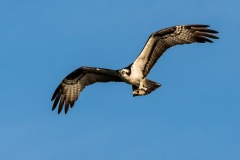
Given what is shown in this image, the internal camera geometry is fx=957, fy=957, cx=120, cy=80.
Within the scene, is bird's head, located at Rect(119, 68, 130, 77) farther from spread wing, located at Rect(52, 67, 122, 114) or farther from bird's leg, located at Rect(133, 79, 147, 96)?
spread wing, located at Rect(52, 67, 122, 114)

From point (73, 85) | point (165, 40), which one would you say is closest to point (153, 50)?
point (165, 40)

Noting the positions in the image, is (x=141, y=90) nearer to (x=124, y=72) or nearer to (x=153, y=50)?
(x=124, y=72)

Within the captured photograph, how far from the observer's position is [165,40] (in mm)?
29250

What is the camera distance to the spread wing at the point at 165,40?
29.1m

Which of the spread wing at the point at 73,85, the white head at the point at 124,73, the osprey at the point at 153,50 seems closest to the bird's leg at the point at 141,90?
the osprey at the point at 153,50

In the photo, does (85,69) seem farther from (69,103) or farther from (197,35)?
(197,35)

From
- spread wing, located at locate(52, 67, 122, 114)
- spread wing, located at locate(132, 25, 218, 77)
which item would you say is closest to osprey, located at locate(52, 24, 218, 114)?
spread wing, located at locate(132, 25, 218, 77)

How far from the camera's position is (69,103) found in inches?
1259

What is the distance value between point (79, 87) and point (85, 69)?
115 centimetres

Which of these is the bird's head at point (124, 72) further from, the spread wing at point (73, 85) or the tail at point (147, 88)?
the spread wing at point (73, 85)

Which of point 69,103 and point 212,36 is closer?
point 212,36

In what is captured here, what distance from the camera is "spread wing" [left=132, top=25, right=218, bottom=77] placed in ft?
95.6

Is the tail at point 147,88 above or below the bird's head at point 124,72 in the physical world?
below

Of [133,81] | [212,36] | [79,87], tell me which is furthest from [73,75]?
[212,36]
